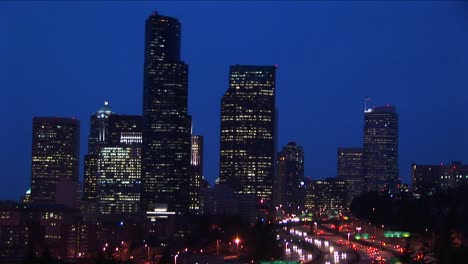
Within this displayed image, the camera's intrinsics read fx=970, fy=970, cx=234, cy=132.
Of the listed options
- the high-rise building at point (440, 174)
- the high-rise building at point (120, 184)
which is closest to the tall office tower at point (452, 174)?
the high-rise building at point (440, 174)

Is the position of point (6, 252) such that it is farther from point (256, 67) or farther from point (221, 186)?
point (256, 67)

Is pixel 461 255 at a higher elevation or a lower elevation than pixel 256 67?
lower

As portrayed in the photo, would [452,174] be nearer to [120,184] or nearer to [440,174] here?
[440,174]

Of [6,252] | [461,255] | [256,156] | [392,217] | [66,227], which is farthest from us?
[256,156]

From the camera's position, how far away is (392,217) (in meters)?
113

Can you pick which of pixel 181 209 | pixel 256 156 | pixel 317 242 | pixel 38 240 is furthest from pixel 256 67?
pixel 38 240

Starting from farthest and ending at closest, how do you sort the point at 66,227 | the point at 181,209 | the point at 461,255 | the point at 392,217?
the point at 181,209 < the point at 392,217 < the point at 66,227 < the point at 461,255

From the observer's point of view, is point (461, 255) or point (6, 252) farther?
point (6, 252)

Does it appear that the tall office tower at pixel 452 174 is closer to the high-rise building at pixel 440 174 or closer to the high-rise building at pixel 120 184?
the high-rise building at pixel 440 174

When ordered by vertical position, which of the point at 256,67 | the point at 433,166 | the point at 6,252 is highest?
the point at 256,67

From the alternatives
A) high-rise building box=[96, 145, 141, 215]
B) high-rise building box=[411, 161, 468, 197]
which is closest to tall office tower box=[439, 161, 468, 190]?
high-rise building box=[411, 161, 468, 197]

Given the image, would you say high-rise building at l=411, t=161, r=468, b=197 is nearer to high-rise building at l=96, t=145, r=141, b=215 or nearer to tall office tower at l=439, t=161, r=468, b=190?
tall office tower at l=439, t=161, r=468, b=190

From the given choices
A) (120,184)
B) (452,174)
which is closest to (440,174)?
(452,174)

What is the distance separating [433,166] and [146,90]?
61476 millimetres
